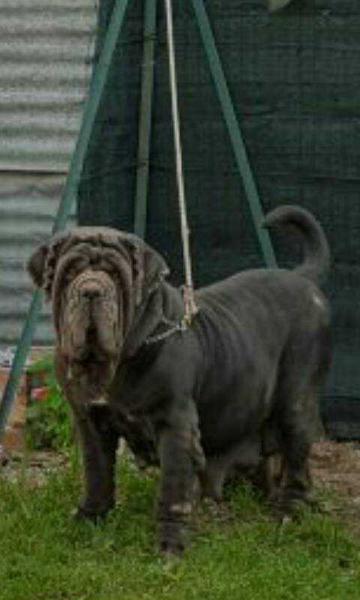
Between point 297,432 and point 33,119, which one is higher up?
point 33,119

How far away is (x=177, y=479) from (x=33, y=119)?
15.7 ft

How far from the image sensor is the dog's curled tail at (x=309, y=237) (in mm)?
7973

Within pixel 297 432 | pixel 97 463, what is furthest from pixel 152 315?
pixel 297 432

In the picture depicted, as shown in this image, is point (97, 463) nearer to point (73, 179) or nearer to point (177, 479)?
point (177, 479)

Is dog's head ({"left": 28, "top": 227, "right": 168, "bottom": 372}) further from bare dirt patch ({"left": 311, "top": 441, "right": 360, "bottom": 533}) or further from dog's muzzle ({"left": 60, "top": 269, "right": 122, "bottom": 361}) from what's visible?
bare dirt patch ({"left": 311, "top": 441, "right": 360, "bottom": 533})

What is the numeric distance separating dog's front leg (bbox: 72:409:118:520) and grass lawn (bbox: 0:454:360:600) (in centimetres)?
8

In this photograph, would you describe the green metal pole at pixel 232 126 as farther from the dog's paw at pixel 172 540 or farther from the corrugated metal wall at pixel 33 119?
the dog's paw at pixel 172 540

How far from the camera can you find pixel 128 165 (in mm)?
9758

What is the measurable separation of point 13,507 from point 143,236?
7.82 ft

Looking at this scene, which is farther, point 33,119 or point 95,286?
point 33,119

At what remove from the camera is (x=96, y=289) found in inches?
259

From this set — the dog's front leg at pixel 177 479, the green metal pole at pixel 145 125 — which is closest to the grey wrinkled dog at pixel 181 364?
the dog's front leg at pixel 177 479

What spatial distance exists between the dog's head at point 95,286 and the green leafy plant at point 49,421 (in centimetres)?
227

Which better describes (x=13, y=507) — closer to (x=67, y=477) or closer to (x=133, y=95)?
(x=67, y=477)
